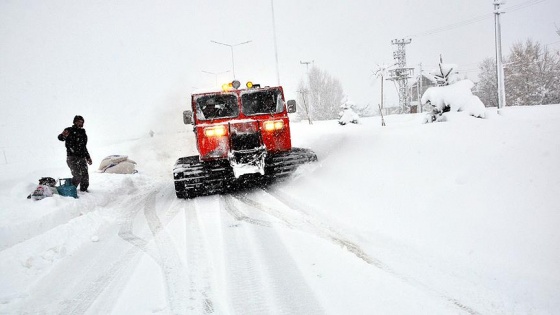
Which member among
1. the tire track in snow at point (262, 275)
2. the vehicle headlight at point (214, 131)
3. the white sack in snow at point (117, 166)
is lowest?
the tire track in snow at point (262, 275)

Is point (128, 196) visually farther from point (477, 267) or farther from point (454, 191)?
point (477, 267)

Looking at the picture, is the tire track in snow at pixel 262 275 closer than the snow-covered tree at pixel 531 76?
Yes

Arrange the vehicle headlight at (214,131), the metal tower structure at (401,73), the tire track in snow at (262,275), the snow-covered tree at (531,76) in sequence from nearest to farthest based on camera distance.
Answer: the tire track in snow at (262,275)
the vehicle headlight at (214,131)
the snow-covered tree at (531,76)
the metal tower structure at (401,73)

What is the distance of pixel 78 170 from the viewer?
8797 millimetres

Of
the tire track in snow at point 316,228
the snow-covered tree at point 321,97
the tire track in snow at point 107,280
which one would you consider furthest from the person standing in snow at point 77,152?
the snow-covered tree at point 321,97

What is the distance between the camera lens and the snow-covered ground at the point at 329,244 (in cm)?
325

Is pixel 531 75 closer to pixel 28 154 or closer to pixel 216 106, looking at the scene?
pixel 216 106

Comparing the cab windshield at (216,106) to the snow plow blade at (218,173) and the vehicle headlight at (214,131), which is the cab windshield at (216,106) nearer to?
the vehicle headlight at (214,131)

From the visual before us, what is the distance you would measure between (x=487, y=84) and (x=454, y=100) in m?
46.3

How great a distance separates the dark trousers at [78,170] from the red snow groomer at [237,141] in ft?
7.50

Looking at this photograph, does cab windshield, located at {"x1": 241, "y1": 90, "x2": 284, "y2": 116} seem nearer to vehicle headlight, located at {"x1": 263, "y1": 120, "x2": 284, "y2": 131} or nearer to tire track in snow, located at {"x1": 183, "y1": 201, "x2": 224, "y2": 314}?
vehicle headlight, located at {"x1": 263, "y1": 120, "x2": 284, "y2": 131}

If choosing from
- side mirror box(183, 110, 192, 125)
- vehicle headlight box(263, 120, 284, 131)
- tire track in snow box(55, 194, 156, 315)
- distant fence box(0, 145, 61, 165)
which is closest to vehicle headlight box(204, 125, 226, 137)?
side mirror box(183, 110, 192, 125)

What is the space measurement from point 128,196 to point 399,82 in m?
57.2

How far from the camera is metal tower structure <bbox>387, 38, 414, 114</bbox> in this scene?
57812 millimetres
